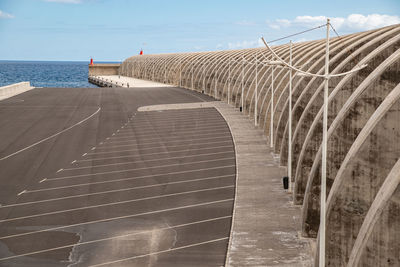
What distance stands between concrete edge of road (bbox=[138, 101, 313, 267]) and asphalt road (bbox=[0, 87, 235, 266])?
50 cm

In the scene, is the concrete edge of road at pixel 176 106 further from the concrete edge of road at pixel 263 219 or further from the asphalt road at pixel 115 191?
the concrete edge of road at pixel 263 219

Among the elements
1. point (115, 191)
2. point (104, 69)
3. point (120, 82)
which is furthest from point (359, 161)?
point (104, 69)

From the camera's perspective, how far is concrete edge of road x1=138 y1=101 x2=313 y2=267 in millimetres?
18297

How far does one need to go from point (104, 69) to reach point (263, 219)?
143947 mm

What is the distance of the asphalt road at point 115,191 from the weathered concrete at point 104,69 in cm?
10873

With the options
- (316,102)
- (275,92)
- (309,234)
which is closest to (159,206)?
(309,234)

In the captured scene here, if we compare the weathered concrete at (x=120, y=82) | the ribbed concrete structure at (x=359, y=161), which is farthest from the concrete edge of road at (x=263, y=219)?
the weathered concrete at (x=120, y=82)

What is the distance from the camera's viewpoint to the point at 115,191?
88.2ft

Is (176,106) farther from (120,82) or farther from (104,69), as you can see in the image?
(104,69)

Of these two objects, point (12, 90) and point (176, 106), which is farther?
point (12, 90)

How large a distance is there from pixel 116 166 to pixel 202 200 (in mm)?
8373

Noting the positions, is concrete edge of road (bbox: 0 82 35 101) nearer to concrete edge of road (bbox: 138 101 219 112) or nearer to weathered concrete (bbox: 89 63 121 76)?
concrete edge of road (bbox: 138 101 219 112)

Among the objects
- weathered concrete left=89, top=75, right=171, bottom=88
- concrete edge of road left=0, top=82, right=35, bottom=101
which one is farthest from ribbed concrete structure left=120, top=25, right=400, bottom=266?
weathered concrete left=89, top=75, right=171, bottom=88

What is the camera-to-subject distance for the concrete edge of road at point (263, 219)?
1830 centimetres
